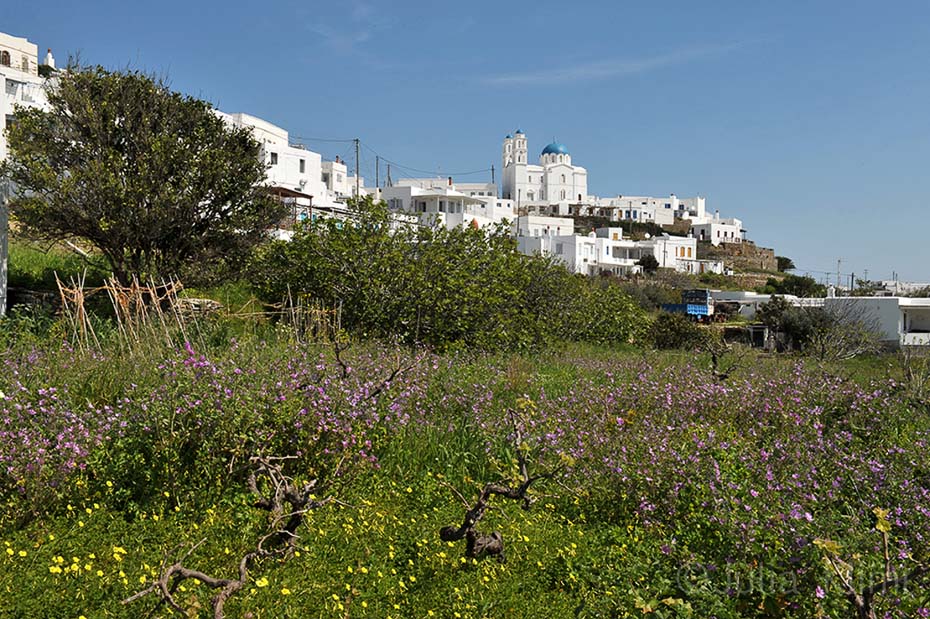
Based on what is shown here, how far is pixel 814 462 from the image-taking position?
17.1 feet

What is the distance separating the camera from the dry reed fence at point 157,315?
7.58 metres

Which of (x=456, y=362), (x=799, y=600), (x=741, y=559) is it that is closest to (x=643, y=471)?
(x=741, y=559)

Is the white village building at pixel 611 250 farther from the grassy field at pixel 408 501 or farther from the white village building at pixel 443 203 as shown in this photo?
the grassy field at pixel 408 501

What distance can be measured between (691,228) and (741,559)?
96341 millimetres

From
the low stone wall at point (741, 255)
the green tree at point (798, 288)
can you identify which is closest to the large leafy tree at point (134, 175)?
the green tree at point (798, 288)

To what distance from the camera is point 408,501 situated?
472 cm

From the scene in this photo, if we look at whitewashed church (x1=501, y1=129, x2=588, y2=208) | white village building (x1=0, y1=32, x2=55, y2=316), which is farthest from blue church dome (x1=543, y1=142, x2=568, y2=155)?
white village building (x1=0, y1=32, x2=55, y2=316)

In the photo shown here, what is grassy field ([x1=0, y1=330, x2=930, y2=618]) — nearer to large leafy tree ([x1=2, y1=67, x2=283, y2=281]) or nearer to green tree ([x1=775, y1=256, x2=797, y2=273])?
large leafy tree ([x1=2, y1=67, x2=283, y2=281])

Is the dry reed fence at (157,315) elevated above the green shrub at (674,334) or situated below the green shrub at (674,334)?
above

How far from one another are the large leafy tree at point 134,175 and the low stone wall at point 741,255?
7318cm

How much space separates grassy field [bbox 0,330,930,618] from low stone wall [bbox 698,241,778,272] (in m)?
77.1

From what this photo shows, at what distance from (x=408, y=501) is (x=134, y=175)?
8.21 metres

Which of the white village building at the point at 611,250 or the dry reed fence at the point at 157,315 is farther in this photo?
the white village building at the point at 611,250

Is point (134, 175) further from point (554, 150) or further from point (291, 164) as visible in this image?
point (554, 150)
